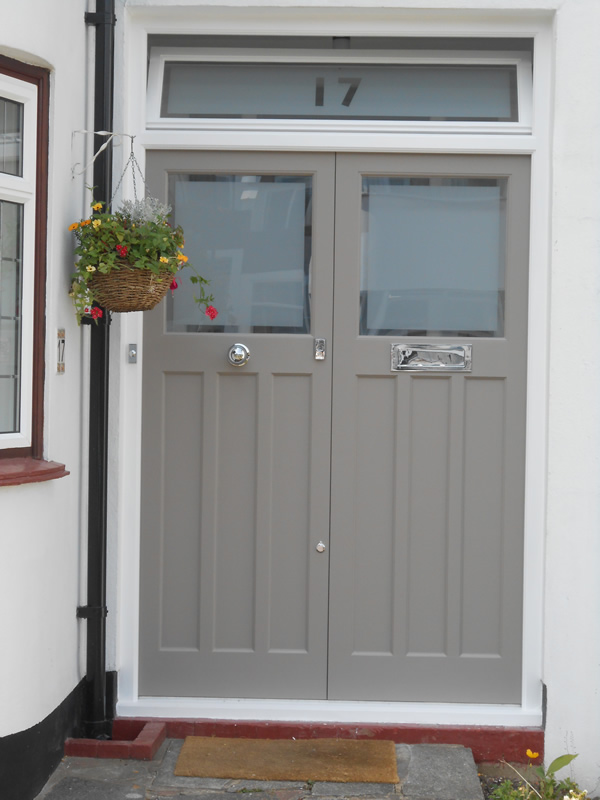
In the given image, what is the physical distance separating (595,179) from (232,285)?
1635mm

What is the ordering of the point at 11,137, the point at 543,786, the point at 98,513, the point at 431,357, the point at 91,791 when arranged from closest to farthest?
the point at 11,137
the point at 91,791
the point at 543,786
the point at 98,513
the point at 431,357

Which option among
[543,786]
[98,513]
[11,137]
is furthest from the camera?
[98,513]

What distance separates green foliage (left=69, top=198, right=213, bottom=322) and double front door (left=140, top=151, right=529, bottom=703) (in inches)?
20.7

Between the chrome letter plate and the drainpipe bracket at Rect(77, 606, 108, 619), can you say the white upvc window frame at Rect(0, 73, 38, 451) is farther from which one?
the chrome letter plate

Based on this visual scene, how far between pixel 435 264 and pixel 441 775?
85.6 inches

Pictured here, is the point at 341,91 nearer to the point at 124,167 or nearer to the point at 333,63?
the point at 333,63

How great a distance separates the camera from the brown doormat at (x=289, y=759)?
11.9ft

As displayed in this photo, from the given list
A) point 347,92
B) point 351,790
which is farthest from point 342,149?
point 351,790

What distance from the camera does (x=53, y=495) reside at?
3.52 meters

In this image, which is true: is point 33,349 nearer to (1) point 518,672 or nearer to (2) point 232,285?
(2) point 232,285

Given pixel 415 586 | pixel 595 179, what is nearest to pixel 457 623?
pixel 415 586

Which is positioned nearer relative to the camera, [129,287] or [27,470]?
[27,470]

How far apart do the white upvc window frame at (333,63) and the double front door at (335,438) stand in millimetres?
129

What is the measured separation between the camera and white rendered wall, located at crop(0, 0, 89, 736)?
325 cm
